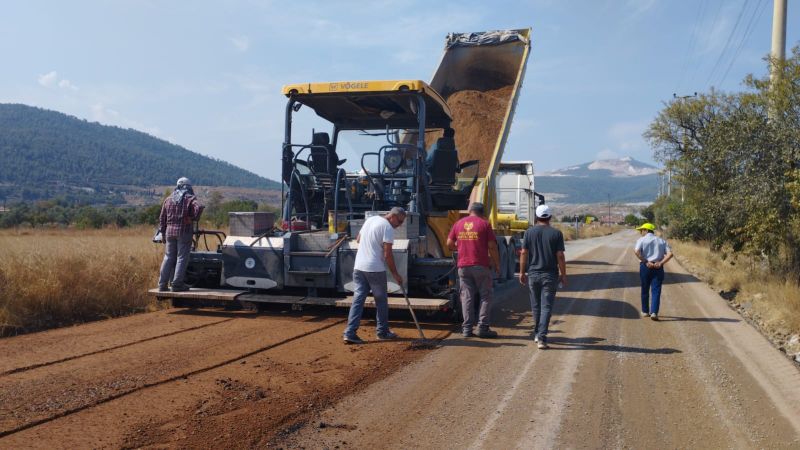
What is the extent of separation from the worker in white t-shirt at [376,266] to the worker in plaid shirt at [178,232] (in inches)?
102

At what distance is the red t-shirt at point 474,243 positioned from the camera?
7277 millimetres

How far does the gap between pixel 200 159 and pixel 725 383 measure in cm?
17269

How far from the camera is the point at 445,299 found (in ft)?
25.7

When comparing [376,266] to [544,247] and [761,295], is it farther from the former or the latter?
[761,295]

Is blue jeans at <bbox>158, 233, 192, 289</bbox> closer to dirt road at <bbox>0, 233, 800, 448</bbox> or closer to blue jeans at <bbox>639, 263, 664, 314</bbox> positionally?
dirt road at <bbox>0, 233, 800, 448</bbox>

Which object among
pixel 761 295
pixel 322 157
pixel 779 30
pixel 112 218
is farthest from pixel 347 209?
pixel 112 218

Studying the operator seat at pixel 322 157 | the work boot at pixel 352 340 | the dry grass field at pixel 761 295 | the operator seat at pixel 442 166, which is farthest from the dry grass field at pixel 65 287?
the dry grass field at pixel 761 295

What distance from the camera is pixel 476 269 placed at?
7277 millimetres

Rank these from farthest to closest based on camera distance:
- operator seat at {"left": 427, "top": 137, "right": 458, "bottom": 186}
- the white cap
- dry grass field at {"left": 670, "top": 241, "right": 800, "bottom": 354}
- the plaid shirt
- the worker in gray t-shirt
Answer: operator seat at {"left": 427, "top": 137, "right": 458, "bottom": 186} < dry grass field at {"left": 670, "top": 241, "right": 800, "bottom": 354} < the plaid shirt < the white cap < the worker in gray t-shirt

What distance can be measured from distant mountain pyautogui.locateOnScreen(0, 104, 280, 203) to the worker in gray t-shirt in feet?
320

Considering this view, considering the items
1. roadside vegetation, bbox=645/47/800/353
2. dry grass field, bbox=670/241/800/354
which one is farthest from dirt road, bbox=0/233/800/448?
roadside vegetation, bbox=645/47/800/353

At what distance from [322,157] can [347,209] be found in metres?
0.93

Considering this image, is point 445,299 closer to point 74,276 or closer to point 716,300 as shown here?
point 74,276

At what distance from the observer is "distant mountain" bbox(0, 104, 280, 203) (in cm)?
10453
